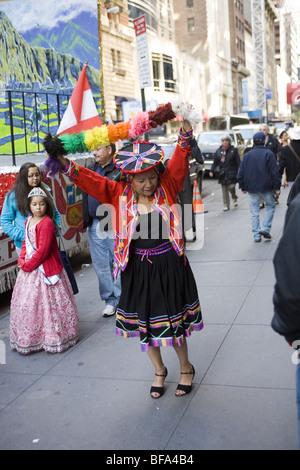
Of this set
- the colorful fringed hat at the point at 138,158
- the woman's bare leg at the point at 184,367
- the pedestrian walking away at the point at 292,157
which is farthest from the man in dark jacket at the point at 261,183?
the colorful fringed hat at the point at 138,158

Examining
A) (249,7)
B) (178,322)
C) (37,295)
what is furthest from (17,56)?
(249,7)

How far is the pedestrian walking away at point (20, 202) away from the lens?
199 inches

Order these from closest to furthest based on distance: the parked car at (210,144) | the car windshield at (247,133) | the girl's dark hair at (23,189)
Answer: the girl's dark hair at (23,189)
the parked car at (210,144)
the car windshield at (247,133)

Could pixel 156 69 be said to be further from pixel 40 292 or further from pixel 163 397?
pixel 163 397

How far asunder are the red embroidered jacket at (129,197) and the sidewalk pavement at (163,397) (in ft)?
3.40

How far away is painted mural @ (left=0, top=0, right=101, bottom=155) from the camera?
935cm

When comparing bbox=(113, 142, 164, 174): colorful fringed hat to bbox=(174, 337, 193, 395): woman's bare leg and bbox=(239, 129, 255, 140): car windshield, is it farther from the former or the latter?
bbox=(239, 129, 255, 140): car windshield

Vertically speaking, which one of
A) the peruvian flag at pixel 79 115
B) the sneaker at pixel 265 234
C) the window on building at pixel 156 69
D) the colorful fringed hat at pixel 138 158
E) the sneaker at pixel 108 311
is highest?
the window on building at pixel 156 69

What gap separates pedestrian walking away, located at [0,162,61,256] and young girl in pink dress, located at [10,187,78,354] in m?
0.19

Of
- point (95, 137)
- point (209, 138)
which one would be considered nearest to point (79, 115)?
point (95, 137)

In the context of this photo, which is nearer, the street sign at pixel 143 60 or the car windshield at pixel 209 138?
the street sign at pixel 143 60

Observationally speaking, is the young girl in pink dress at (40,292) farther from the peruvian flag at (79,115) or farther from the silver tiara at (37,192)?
the peruvian flag at (79,115)

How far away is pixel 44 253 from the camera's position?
4.74m

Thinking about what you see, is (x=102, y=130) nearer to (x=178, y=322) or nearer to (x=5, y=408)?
(x=178, y=322)
